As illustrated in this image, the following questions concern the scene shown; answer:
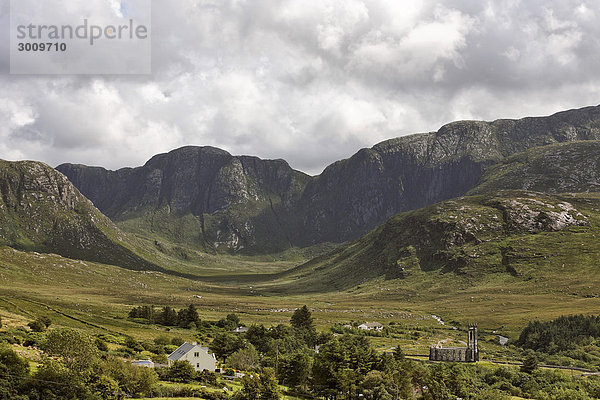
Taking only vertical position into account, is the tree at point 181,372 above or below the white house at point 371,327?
above

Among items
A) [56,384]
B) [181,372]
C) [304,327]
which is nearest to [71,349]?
[56,384]

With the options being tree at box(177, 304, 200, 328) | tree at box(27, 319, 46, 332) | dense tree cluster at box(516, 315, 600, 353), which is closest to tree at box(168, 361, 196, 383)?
tree at box(27, 319, 46, 332)

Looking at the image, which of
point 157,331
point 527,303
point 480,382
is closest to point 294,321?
point 157,331

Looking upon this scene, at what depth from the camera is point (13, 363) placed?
50.9 metres

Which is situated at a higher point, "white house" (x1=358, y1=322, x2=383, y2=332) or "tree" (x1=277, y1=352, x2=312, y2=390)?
"tree" (x1=277, y1=352, x2=312, y2=390)

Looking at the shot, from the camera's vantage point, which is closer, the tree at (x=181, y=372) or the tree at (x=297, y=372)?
the tree at (x=181, y=372)

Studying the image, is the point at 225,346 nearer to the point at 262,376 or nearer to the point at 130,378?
the point at 262,376

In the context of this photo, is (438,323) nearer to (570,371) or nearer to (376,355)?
(570,371)

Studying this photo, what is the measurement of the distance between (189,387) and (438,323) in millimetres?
123746

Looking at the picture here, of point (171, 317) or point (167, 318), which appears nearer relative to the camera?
point (171, 317)

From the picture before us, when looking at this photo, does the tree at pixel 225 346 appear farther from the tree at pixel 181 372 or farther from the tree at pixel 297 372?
the tree at pixel 181 372

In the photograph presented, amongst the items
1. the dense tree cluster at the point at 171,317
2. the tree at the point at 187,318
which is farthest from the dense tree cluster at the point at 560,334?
the dense tree cluster at the point at 171,317

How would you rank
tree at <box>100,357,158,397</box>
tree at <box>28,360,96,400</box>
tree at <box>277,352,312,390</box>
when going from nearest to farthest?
1. tree at <box>28,360,96,400</box>
2. tree at <box>100,357,158,397</box>
3. tree at <box>277,352,312,390</box>

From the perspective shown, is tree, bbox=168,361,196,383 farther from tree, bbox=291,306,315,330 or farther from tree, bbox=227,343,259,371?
tree, bbox=291,306,315,330
